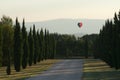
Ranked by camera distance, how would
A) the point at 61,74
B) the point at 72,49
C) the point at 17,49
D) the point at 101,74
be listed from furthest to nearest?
the point at 72,49
the point at 17,49
the point at 61,74
the point at 101,74

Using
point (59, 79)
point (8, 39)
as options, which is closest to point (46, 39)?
point (8, 39)

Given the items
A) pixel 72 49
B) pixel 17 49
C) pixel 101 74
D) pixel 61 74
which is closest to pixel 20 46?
pixel 17 49

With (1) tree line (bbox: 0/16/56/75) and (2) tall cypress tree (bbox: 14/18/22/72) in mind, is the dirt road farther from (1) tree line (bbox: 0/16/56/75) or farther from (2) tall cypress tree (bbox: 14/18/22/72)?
(1) tree line (bbox: 0/16/56/75)

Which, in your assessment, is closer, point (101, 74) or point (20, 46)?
point (101, 74)

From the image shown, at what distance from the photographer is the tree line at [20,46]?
61.8 m

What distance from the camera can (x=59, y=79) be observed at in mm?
42938

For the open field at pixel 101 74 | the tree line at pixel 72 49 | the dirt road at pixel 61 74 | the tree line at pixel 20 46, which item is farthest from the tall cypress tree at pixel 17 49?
the tree line at pixel 72 49

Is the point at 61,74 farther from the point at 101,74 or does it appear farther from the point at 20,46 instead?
the point at 20,46

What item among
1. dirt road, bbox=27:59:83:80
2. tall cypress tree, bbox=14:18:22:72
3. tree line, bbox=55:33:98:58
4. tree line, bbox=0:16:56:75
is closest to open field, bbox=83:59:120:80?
dirt road, bbox=27:59:83:80

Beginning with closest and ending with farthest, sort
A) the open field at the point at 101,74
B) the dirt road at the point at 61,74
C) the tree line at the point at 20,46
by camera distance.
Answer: the open field at the point at 101,74, the dirt road at the point at 61,74, the tree line at the point at 20,46

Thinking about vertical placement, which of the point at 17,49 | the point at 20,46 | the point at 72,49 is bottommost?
the point at 17,49

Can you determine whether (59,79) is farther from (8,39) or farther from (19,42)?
(8,39)

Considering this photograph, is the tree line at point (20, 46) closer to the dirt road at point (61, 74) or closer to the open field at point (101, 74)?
the dirt road at point (61, 74)

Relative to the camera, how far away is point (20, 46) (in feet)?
203
